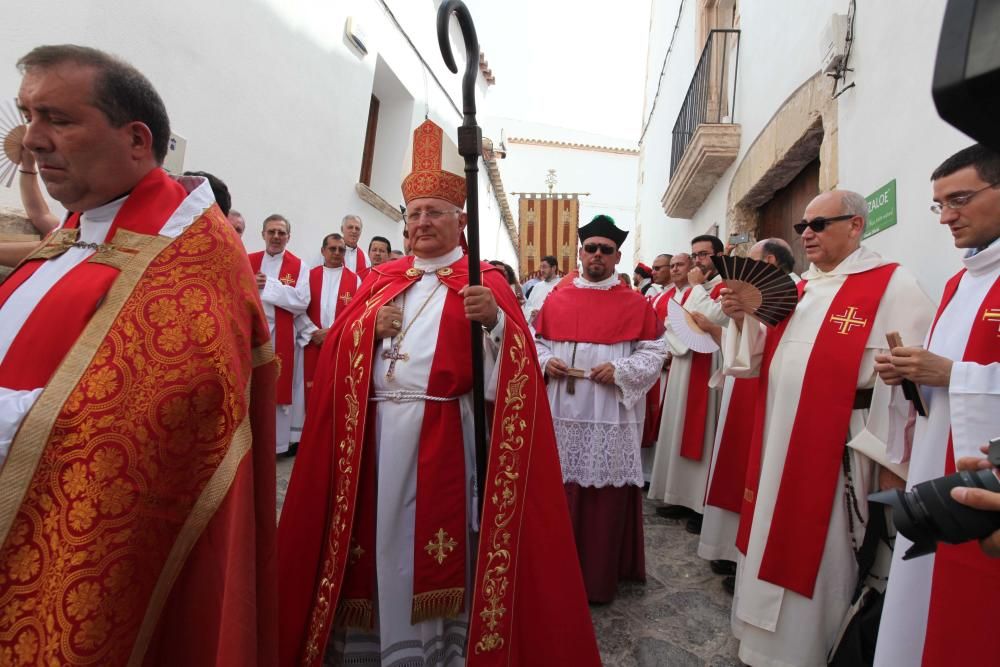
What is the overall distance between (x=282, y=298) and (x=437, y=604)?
14.1 ft

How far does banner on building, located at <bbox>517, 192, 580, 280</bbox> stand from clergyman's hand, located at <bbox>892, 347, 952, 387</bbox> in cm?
1103

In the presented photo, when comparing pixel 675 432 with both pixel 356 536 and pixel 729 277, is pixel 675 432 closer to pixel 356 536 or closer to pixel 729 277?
pixel 729 277

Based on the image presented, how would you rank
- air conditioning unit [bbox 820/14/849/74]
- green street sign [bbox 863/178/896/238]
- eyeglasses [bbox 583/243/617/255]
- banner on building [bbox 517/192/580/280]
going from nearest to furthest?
green street sign [bbox 863/178/896/238] → eyeglasses [bbox 583/243/617/255] → air conditioning unit [bbox 820/14/849/74] → banner on building [bbox 517/192/580/280]

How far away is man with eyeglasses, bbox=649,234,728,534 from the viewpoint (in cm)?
450

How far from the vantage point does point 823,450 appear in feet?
8.31

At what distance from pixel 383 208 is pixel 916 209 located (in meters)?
7.50

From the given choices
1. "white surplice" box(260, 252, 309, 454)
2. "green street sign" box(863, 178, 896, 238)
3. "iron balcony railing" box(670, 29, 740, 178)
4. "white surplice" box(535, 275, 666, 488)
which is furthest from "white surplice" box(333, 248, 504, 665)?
"iron balcony railing" box(670, 29, 740, 178)

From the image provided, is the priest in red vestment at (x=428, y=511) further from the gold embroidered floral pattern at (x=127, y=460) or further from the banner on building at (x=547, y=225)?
the banner on building at (x=547, y=225)

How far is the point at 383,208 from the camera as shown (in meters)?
9.16

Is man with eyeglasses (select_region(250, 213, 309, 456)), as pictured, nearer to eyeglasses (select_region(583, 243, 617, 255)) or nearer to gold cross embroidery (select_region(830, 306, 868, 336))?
eyeglasses (select_region(583, 243, 617, 255))

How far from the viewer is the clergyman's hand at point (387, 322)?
2.36m

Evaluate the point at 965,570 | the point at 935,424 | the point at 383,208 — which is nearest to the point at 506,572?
the point at 965,570

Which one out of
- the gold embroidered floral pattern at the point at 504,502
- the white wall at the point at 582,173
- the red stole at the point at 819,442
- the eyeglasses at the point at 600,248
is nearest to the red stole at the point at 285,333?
the eyeglasses at the point at 600,248

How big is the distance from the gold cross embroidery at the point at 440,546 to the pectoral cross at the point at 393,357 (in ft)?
2.03
